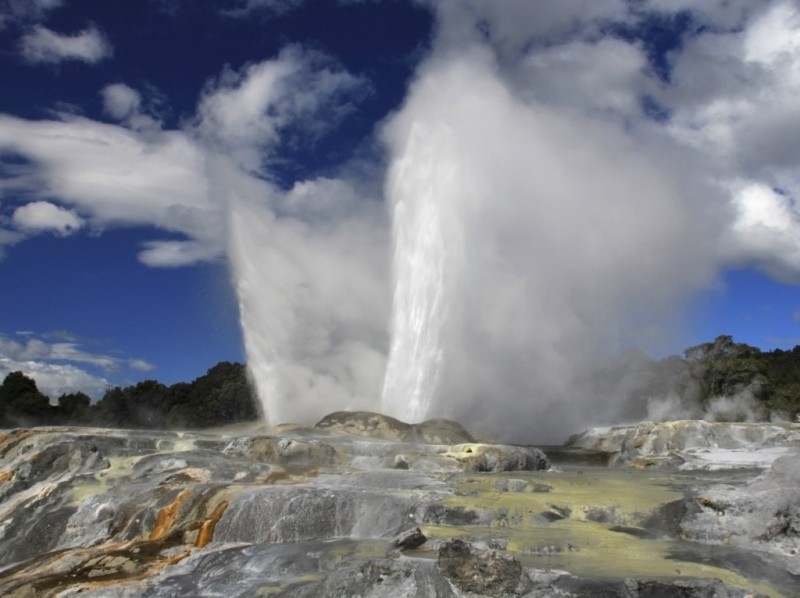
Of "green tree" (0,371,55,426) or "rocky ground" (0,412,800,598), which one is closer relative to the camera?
"rocky ground" (0,412,800,598)

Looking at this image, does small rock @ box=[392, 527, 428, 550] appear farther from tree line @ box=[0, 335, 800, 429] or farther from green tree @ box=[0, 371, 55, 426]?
green tree @ box=[0, 371, 55, 426]

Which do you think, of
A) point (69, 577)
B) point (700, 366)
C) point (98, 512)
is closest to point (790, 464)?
point (69, 577)

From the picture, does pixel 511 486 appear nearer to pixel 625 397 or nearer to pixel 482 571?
pixel 482 571

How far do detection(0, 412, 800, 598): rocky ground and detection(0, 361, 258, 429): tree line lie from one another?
3160cm

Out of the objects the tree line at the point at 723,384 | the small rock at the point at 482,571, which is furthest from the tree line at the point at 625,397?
the small rock at the point at 482,571

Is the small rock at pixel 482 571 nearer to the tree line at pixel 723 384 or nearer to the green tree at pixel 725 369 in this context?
the tree line at pixel 723 384

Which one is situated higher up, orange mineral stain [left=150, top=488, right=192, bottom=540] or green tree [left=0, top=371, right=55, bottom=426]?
green tree [left=0, top=371, right=55, bottom=426]

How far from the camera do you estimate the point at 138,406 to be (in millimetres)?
56625

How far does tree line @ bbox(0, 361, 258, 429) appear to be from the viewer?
167ft

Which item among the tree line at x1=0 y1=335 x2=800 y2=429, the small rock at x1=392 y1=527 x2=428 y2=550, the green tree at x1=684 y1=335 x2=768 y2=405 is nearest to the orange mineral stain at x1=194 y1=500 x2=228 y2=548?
the small rock at x1=392 y1=527 x2=428 y2=550

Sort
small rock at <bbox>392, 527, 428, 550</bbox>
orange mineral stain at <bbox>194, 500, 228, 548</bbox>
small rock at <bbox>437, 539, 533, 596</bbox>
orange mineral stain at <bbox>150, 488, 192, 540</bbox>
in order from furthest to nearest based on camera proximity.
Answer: orange mineral stain at <bbox>150, 488, 192, 540</bbox> < orange mineral stain at <bbox>194, 500, 228, 548</bbox> < small rock at <bbox>392, 527, 428, 550</bbox> < small rock at <bbox>437, 539, 533, 596</bbox>

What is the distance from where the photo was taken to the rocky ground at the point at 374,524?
31.2ft

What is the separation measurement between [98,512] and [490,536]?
8.78 metres

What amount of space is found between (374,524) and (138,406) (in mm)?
48642
